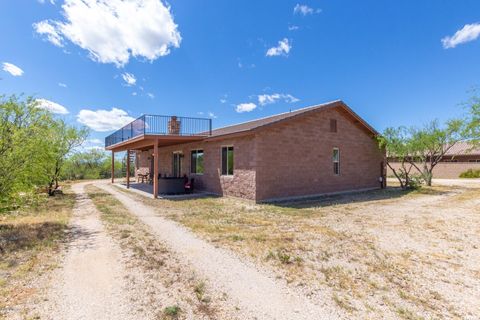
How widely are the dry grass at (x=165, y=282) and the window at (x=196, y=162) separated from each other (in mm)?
8022

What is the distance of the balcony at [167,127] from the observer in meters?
11.4

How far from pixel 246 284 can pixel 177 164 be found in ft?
45.1

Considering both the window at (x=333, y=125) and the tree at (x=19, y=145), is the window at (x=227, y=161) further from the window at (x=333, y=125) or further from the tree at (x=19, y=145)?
the tree at (x=19, y=145)

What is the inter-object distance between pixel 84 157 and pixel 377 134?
30.2 metres

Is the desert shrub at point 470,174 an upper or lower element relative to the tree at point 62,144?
lower

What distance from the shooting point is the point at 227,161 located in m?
11.6

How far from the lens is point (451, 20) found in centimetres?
1117

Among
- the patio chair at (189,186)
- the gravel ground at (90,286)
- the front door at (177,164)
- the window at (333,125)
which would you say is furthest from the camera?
the front door at (177,164)

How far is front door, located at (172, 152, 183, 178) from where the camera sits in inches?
622

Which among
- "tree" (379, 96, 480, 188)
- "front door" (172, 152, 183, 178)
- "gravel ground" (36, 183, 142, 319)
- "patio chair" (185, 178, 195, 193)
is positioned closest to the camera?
"gravel ground" (36, 183, 142, 319)

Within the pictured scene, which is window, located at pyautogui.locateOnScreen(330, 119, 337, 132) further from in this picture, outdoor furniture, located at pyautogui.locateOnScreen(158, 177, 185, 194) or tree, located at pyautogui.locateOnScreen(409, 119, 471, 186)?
outdoor furniture, located at pyautogui.locateOnScreen(158, 177, 185, 194)

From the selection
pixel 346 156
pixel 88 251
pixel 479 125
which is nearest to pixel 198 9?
pixel 346 156

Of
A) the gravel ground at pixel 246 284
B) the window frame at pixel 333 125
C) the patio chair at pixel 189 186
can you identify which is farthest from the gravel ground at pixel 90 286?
the window frame at pixel 333 125

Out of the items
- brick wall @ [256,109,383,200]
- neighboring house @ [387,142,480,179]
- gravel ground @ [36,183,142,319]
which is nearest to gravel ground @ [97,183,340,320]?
gravel ground @ [36,183,142,319]
